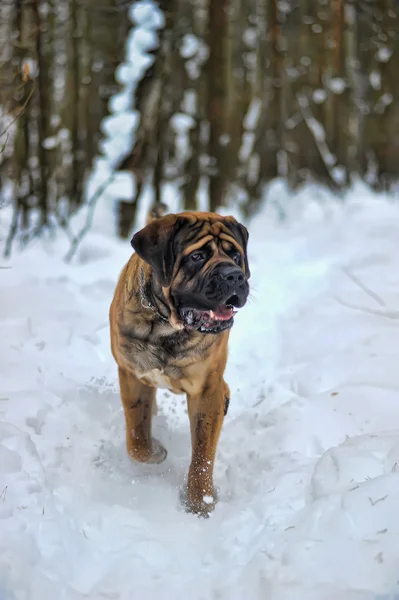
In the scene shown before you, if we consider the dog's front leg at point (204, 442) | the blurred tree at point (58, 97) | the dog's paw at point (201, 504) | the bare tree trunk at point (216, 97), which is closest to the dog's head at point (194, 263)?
the dog's front leg at point (204, 442)

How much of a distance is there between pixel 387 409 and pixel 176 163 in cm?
569

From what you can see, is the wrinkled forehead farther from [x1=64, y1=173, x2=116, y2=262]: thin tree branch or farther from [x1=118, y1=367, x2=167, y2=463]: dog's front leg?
[x1=64, y1=173, x2=116, y2=262]: thin tree branch

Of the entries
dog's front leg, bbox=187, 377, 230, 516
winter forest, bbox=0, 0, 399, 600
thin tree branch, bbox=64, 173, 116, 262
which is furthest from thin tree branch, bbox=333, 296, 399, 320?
thin tree branch, bbox=64, 173, 116, 262

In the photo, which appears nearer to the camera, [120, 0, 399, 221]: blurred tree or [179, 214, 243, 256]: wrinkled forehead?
[179, 214, 243, 256]: wrinkled forehead

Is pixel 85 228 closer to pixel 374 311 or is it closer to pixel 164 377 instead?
pixel 374 311

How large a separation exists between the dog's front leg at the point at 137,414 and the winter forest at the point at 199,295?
1.1 inches

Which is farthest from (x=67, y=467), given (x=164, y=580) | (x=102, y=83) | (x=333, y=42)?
(x=333, y=42)

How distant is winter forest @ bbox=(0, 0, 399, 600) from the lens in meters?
2.58

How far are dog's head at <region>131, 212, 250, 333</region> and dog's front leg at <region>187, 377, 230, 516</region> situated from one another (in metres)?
0.49

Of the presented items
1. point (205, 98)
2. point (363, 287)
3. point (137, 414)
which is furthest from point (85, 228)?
point (137, 414)

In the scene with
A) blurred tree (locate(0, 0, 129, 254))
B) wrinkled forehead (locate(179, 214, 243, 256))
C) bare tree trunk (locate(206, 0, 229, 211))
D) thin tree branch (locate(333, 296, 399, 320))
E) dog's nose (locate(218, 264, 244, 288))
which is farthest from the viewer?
bare tree trunk (locate(206, 0, 229, 211))

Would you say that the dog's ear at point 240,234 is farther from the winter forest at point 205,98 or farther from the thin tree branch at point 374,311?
the winter forest at point 205,98

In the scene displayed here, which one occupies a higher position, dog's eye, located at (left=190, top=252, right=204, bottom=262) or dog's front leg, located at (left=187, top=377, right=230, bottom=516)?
dog's eye, located at (left=190, top=252, right=204, bottom=262)

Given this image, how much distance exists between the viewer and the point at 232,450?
394 cm
